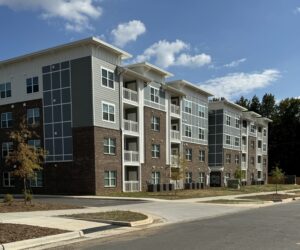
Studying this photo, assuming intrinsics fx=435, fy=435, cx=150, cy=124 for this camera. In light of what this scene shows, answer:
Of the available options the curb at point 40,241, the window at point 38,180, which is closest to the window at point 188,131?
the window at point 38,180

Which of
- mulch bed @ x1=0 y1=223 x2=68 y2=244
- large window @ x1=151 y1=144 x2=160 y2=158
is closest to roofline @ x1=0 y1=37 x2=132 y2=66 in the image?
large window @ x1=151 y1=144 x2=160 y2=158

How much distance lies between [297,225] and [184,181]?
36.3 m

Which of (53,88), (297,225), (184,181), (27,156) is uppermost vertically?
(53,88)

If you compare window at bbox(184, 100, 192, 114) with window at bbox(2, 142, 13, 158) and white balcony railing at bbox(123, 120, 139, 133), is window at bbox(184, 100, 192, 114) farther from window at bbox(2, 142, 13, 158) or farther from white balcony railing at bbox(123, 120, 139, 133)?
window at bbox(2, 142, 13, 158)

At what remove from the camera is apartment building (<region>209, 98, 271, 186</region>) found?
64.2m

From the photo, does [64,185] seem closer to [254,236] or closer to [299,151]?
[254,236]

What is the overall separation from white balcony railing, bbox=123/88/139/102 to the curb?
93.2ft

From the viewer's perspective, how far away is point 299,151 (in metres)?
92.1

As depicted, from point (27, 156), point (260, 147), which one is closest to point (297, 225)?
point (27, 156)

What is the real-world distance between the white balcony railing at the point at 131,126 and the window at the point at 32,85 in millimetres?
8717

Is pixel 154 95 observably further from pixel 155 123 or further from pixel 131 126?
pixel 131 126

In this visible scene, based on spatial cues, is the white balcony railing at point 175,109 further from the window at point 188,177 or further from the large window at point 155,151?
the window at point 188,177

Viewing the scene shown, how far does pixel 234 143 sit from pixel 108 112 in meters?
34.9

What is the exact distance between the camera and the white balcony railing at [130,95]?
4062 cm
